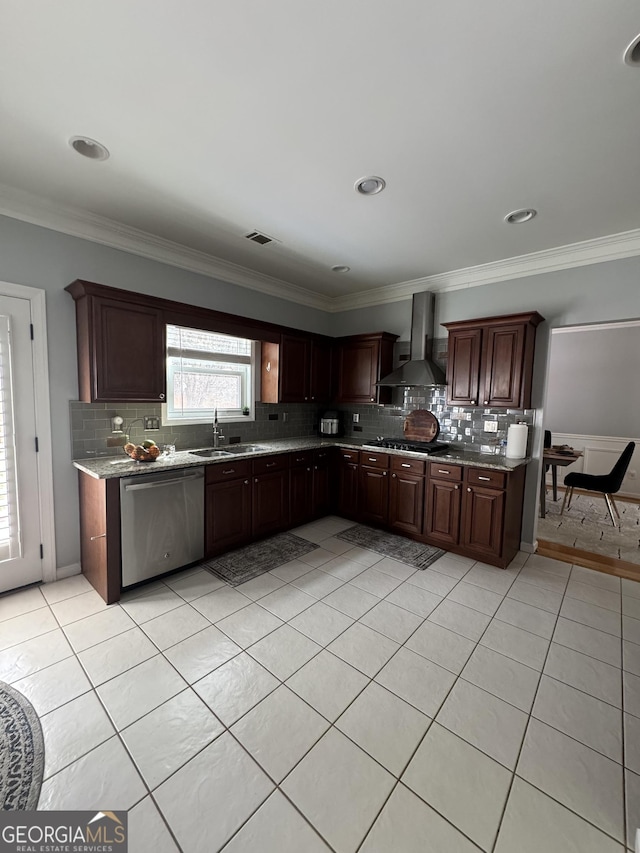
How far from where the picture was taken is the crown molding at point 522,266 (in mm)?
3025

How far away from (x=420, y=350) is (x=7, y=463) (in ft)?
12.9

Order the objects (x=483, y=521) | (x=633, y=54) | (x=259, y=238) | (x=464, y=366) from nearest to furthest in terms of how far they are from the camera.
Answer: (x=633, y=54), (x=259, y=238), (x=483, y=521), (x=464, y=366)

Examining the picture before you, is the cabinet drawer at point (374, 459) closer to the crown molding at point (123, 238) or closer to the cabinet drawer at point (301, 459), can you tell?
the cabinet drawer at point (301, 459)

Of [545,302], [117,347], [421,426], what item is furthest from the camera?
[421,426]

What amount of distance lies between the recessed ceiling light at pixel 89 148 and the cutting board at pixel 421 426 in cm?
360

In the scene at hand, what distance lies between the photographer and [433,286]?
4164 millimetres

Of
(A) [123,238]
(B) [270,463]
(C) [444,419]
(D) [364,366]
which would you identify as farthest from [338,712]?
(A) [123,238]

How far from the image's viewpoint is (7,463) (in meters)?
2.61

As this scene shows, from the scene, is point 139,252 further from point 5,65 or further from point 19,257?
point 5,65

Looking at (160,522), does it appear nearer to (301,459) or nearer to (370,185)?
(301,459)

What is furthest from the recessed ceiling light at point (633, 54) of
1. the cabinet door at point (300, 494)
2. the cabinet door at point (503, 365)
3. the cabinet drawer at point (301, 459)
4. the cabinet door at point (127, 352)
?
the cabinet door at point (300, 494)

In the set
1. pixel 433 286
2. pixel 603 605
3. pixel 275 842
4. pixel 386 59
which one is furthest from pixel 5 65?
pixel 603 605

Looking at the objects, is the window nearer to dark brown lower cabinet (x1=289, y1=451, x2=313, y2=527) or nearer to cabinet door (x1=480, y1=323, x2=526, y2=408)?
dark brown lower cabinet (x1=289, y1=451, x2=313, y2=527)

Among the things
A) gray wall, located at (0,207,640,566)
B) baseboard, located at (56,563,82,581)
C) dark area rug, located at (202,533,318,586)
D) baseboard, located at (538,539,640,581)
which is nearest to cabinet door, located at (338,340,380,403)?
gray wall, located at (0,207,640,566)
